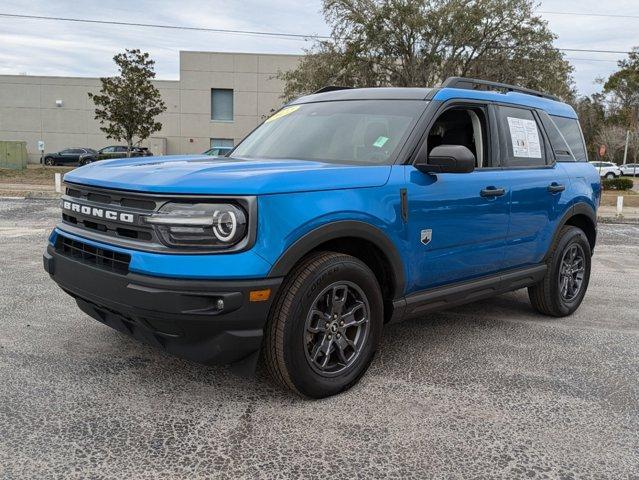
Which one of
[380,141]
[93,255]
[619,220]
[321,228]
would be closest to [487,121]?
[380,141]

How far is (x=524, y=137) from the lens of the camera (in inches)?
188

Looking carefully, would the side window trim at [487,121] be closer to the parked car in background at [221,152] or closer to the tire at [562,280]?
the tire at [562,280]

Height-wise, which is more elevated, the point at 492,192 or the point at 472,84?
the point at 472,84

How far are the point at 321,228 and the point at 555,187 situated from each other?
2.67 meters

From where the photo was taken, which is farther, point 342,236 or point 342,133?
point 342,133

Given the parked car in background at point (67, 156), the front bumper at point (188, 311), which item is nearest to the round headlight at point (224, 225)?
the front bumper at point (188, 311)

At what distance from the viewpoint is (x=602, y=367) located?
4078 mm

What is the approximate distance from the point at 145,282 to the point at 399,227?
156 centimetres


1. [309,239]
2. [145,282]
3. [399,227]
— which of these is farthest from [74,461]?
[399,227]

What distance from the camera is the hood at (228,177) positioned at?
2898 mm

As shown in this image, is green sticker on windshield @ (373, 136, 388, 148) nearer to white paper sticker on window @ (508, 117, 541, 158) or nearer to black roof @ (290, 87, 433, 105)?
black roof @ (290, 87, 433, 105)

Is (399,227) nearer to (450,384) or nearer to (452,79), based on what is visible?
(450,384)

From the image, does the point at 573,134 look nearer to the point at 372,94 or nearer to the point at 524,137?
the point at 524,137

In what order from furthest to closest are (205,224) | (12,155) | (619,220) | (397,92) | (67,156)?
(67,156) → (12,155) → (619,220) → (397,92) → (205,224)
